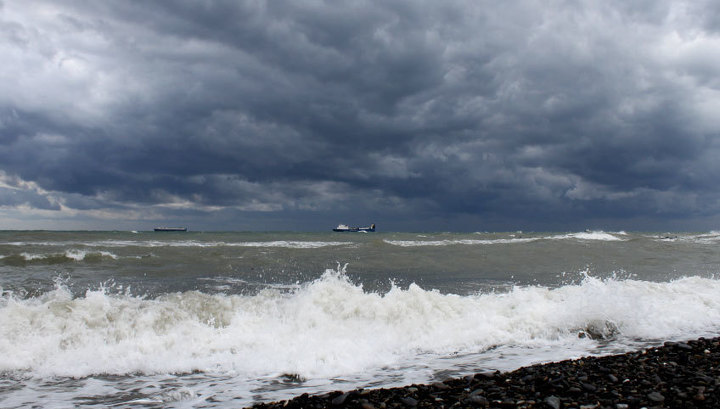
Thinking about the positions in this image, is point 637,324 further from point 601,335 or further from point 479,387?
point 479,387

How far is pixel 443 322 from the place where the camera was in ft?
30.2

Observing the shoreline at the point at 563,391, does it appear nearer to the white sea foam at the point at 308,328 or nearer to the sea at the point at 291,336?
the sea at the point at 291,336

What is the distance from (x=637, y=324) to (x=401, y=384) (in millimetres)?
6124

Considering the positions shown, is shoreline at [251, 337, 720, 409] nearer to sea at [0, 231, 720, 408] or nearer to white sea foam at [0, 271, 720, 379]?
sea at [0, 231, 720, 408]

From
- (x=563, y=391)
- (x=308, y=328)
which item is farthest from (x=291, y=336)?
(x=563, y=391)

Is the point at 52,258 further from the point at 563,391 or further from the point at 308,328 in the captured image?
the point at 563,391

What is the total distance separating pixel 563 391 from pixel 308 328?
4.96 metres

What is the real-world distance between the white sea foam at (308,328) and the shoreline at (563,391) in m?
1.67

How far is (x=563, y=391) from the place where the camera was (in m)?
4.89

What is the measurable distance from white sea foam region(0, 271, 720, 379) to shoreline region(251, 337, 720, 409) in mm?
1674

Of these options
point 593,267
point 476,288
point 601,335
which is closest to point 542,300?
point 601,335

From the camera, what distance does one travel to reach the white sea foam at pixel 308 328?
7027 mm

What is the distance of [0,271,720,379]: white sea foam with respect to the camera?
23.1ft

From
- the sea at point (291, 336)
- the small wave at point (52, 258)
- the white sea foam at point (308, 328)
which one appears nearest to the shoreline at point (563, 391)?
the sea at point (291, 336)
